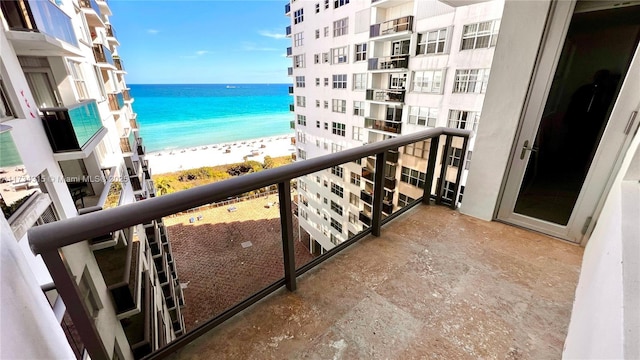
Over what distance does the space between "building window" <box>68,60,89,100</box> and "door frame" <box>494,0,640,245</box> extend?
385 inches

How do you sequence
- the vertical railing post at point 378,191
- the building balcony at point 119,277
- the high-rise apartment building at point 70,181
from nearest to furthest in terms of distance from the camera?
1. the high-rise apartment building at point 70,181
2. the building balcony at point 119,277
3. the vertical railing post at point 378,191

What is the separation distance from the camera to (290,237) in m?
1.64

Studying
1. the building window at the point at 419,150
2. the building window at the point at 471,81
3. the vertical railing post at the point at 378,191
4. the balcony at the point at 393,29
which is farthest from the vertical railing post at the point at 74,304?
the balcony at the point at 393,29

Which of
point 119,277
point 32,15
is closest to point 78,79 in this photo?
point 32,15

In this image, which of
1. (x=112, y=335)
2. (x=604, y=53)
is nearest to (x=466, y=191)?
(x=604, y=53)

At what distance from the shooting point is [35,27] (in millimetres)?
4480

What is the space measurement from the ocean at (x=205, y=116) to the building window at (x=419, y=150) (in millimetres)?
36147

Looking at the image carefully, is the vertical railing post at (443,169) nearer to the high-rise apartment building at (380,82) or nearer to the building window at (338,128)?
the high-rise apartment building at (380,82)

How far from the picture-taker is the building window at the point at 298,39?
14244 mm

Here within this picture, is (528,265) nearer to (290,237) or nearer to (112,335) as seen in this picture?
(290,237)

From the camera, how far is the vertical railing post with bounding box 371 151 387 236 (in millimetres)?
2107

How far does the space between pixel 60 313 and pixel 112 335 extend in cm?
27

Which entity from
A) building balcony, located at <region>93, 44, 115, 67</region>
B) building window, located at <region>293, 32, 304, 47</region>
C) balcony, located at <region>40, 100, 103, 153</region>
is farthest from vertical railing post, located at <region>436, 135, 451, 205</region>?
building window, located at <region>293, 32, 304, 47</region>

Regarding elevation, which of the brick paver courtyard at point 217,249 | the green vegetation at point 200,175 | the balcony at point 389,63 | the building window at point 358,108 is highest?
the balcony at point 389,63
